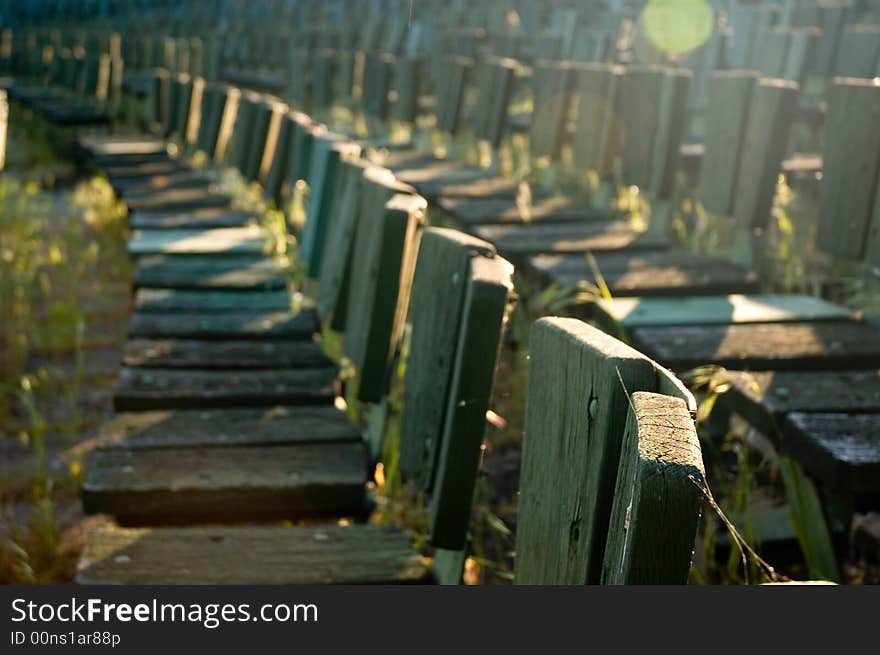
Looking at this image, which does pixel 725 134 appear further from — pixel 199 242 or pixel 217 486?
pixel 217 486

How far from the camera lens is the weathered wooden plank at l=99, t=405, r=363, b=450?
216cm

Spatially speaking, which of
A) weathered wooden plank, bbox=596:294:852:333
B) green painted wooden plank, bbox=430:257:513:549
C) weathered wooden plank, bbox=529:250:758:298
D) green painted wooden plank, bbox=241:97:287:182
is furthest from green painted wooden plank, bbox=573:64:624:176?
green painted wooden plank, bbox=430:257:513:549

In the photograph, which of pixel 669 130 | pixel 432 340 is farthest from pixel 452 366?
pixel 669 130

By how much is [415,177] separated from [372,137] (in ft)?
7.82

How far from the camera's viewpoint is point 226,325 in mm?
2855

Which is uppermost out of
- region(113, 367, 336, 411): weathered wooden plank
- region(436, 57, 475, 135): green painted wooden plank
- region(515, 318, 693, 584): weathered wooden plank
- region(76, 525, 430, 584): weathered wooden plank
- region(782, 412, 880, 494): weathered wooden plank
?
region(436, 57, 475, 135): green painted wooden plank

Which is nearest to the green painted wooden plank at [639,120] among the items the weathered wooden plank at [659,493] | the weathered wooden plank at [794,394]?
the weathered wooden plank at [794,394]

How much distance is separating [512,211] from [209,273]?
37.0 inches

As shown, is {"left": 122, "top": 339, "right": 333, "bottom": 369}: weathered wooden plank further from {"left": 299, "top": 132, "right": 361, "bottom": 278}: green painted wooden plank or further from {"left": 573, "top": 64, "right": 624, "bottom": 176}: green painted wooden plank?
{"left": 573, "top": 64, "right": 624, "bottom": 176}: green painted wooden plank

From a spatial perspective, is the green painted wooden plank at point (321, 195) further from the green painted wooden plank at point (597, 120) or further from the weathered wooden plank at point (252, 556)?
the weathered wooden plank at point (252, 556)

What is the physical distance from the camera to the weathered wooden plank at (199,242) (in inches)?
145

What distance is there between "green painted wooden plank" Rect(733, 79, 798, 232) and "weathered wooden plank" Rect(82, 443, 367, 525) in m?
1.36

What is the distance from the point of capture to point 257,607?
110 cm

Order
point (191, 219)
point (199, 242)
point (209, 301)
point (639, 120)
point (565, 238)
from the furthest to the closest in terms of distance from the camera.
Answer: point (191, 219) < point (199, 242) < point (639, 120) < point (565, 238) < point (209, 301)
